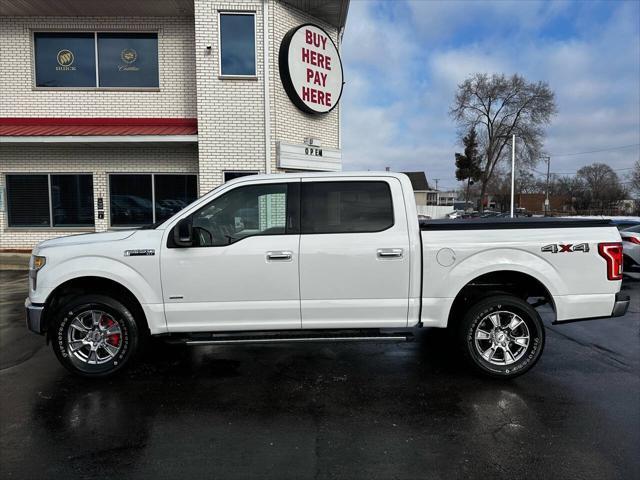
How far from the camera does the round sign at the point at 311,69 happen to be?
12.1 metres

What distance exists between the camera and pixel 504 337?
4.72m

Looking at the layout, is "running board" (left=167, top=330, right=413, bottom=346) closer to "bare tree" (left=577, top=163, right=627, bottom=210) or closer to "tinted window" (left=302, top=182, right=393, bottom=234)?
"tinted window" (left=302, top=182, right=393, bottom=234)

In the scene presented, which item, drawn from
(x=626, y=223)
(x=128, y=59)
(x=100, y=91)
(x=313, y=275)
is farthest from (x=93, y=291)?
(x=626, y=223)

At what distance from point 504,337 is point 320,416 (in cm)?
205

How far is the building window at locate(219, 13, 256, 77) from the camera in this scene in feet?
39.0

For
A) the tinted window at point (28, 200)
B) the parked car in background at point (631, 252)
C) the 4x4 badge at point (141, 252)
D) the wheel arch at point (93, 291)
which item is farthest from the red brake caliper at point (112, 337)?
the parked car in background at point (631, 252)

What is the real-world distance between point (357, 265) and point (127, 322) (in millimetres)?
2313

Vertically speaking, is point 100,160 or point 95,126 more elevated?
point 95,126

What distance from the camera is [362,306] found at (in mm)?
4645

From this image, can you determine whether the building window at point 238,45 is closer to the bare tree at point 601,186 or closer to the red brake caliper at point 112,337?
the red brake caliper at point 112,337

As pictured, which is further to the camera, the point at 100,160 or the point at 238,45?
the point at 100,160

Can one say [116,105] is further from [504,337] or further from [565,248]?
[565,248]

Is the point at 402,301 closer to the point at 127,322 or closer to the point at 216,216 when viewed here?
the point at 216,216

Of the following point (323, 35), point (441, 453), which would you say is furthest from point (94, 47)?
point (441, 453)
